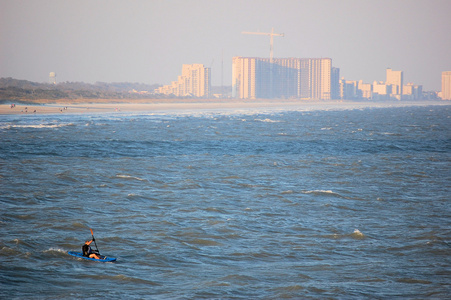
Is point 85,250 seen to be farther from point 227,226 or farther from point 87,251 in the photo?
point 227,226

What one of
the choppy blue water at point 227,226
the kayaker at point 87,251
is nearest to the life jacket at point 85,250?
the kayaker at point 87,251

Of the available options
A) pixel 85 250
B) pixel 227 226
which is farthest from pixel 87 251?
pixel 227 226

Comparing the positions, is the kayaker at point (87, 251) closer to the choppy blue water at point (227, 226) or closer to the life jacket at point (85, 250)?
the life jacket at point (85, 250)

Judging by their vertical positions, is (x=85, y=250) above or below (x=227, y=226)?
above

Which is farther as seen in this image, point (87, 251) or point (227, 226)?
point (227, 226)

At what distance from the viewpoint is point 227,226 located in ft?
85.7

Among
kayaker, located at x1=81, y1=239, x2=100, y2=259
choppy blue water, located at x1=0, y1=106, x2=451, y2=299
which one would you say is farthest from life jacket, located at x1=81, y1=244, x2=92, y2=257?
choppy blue water, located at x1=0, y1=106, x2=451, y2=299

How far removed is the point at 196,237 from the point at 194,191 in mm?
11645

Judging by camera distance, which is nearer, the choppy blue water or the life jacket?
the choppy blue water

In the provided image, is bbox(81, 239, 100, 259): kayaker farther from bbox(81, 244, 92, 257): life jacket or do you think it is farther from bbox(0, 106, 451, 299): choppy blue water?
bbox(0, 106, 451, 299): choppy blue water

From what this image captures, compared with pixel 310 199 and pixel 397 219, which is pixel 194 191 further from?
pixel 397 219

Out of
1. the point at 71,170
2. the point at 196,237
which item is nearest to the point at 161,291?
the point at 196,237

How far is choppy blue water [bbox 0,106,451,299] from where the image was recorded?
1844 centimetres

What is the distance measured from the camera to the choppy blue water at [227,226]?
60.5 feet
